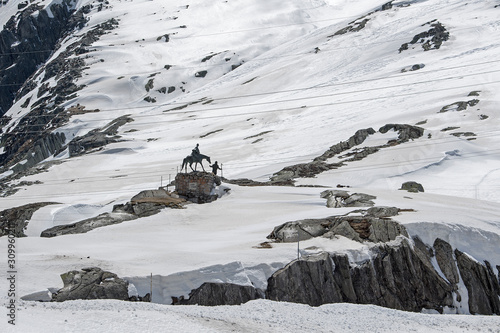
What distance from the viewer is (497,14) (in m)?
108

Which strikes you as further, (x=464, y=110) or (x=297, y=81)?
(x=297, y=81)

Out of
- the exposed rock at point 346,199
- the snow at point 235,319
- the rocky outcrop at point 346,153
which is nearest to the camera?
the snow at point 235,319

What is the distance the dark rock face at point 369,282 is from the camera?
18.3 meters

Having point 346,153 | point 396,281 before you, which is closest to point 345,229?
point 396,281

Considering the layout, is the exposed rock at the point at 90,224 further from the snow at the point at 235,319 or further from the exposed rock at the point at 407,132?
the exposed rock at the point at 407,132

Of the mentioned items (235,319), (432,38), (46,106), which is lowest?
(235,319)

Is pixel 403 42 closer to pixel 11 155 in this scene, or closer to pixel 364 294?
pixel 11 155

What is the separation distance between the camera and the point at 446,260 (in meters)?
21.5

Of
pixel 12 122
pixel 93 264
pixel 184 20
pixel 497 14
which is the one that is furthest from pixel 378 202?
pixel 184 20

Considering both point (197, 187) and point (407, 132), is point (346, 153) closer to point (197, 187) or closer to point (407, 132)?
point (407, 132)

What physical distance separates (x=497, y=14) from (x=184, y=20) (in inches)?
3882

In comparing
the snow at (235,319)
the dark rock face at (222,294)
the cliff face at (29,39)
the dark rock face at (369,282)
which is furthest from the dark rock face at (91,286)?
the cliff face at (29,39)

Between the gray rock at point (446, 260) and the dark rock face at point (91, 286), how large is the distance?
12961mm

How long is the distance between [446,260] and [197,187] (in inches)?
634
